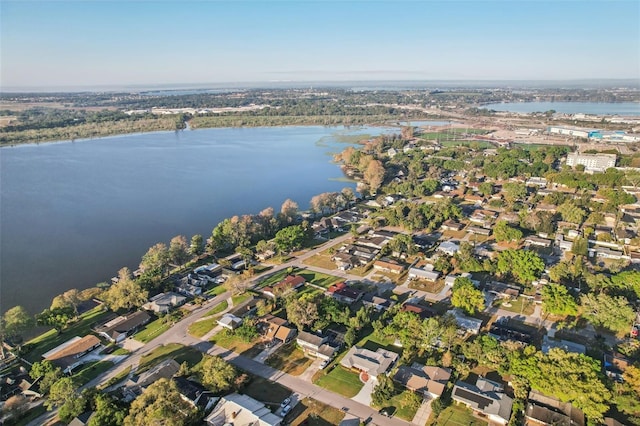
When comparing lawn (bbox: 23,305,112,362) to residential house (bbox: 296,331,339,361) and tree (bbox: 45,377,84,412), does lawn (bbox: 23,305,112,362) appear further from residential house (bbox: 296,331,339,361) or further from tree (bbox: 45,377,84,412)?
residential house (bbox: 296,331,339,361)

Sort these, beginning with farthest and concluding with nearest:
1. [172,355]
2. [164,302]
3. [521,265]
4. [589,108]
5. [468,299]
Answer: [589,108], [521,265], [164,302], [468,299], [172,355]

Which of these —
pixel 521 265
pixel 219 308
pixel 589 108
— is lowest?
pixel 219 308

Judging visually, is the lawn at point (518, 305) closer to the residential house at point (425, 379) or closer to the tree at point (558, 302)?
the tree at point (558, 302)

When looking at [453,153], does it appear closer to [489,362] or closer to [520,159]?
[520,159]

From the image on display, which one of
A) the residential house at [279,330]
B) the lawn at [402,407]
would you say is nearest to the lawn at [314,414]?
the lawn at [402,407]

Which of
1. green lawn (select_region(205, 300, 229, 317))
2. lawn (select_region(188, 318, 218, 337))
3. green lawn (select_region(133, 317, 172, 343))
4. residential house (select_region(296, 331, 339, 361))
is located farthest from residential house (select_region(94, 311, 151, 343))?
residential house (select_region(296, 331, 339, 361))

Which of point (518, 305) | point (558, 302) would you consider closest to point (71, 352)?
point (518, 305)

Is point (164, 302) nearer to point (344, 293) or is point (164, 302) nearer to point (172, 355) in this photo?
point (172, 355)
